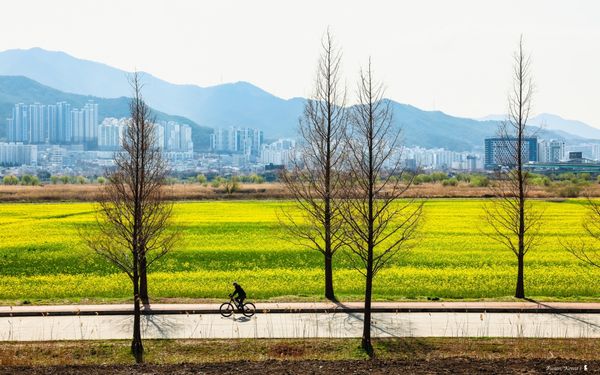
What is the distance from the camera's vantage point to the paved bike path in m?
22.1

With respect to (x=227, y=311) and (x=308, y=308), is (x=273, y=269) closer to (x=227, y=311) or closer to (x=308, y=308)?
(x=308, y=308)

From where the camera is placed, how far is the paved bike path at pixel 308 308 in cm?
2212

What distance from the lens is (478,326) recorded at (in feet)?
66.2

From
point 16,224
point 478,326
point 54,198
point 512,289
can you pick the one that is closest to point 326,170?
point 478,326

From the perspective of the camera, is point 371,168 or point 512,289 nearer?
point 371,168

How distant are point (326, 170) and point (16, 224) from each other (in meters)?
43.1

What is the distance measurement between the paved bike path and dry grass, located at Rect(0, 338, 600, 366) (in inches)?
156

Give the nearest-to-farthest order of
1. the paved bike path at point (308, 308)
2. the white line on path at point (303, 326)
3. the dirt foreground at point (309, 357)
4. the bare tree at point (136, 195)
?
the dirt foreground at point (309, 357) < the bare tree at point (136, 195) < the white line on path at point (303, 326) < the paved bike path at point (308, 308)

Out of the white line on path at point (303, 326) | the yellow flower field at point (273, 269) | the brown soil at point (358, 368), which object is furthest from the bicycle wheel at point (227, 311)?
the brown soil at point (358, 368)

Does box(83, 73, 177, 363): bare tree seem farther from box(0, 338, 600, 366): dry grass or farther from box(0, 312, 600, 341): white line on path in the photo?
box(0, 312, 600, 341): white line on path

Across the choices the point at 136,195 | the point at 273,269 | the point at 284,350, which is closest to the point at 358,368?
the point at 284,350

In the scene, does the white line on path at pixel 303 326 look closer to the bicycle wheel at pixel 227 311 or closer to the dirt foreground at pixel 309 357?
the bicycle wheel at pixel 227 311

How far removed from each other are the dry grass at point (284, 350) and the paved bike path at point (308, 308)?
3963 mm

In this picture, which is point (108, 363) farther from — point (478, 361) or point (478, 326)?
point (478, 326)
